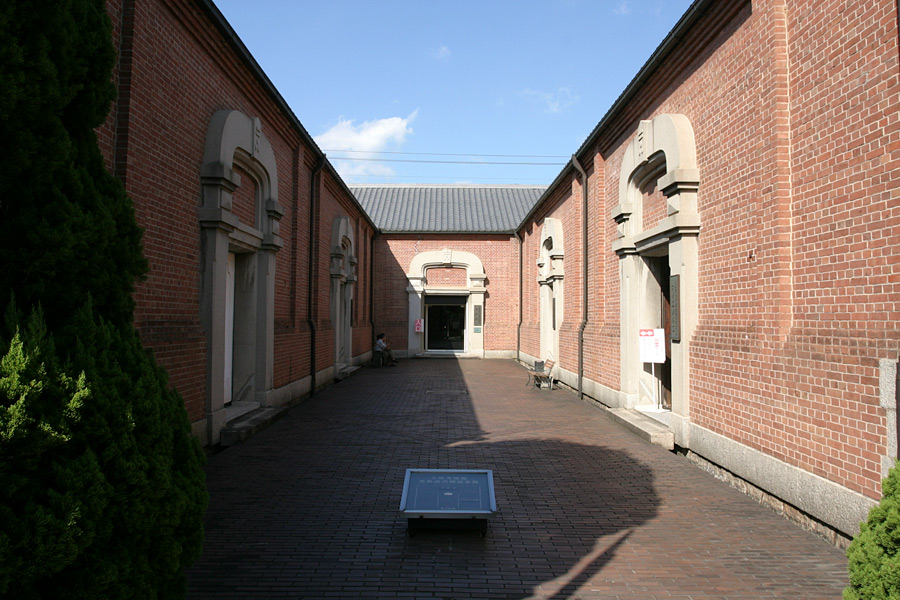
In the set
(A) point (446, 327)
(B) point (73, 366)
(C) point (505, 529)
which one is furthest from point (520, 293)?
(B) point (73, 366)

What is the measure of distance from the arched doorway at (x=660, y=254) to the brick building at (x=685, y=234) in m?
0.04

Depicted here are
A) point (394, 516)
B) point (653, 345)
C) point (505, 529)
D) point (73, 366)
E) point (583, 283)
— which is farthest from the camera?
point (583, 283)

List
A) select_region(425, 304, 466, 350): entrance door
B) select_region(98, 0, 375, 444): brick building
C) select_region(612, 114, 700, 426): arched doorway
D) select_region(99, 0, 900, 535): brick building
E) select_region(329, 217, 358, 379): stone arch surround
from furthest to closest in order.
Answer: select_region(425, 304, 466, 350): entrance door < select_region(329, 217, 358, 379): stone arch surround < select_region(612, 114, 700, 426): arched doorway < select_region(98, 0, 375, 444): brick building < select_region(99, 0, 900, 535): brick building

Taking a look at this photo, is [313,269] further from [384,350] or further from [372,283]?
[372,283]

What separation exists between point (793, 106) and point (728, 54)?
1574 millimetres

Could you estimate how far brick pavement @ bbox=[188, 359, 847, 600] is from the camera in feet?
13.2

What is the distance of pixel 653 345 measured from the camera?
29.7 ft

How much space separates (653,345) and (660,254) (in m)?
1.60

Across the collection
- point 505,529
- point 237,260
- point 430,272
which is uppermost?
point 430,272

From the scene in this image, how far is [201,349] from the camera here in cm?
746

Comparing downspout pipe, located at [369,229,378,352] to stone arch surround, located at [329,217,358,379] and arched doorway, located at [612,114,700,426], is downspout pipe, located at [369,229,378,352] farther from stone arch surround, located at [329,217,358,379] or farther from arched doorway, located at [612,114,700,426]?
arched doorway, located at [612,114,700,426]

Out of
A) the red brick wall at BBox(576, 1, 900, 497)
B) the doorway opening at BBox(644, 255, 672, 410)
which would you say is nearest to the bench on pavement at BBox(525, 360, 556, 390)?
the doorway opening at BBox(644, 255, 672, 410)

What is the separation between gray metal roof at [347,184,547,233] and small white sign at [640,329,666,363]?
659 inches

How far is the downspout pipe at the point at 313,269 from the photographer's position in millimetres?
13109
